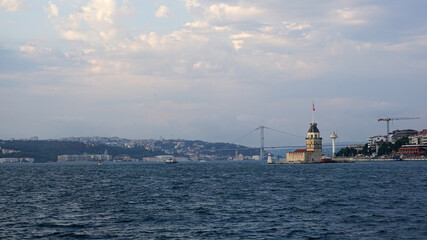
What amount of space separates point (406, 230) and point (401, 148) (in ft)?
579

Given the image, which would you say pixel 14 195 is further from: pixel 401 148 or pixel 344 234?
pixel 401 148

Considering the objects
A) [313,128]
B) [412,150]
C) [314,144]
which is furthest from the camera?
[412,150]

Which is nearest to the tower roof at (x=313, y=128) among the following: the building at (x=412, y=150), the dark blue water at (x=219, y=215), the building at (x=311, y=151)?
the building at (x=311, y=151)

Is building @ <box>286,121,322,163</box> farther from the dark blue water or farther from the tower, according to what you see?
the dark blue water

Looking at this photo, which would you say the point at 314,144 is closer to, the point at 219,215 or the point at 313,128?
the point at 313,128

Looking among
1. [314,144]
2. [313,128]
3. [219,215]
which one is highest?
[313,128]

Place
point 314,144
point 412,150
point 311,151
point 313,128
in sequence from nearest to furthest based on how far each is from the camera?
1. point 311,151
2. point 314,144
3. point 313,128
4. point 412,150

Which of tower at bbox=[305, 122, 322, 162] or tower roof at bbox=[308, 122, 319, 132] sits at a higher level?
tower roof at bbox=[308, 122, 319, 132]

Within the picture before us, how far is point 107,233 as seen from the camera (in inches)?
1011

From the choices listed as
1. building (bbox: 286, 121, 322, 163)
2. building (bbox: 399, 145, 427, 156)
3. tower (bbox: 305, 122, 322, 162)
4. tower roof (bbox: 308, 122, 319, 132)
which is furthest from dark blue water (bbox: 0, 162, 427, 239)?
building (bbox: 399, 145, 427, 156)

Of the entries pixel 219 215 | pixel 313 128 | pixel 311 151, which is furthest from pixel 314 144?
pixel 219 215

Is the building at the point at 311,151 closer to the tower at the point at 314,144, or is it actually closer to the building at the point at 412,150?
the tower at the point at 314,144

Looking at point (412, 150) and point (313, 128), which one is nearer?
point (313, 128)

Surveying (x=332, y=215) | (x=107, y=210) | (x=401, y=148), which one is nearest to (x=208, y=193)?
(x=107, y=210)
